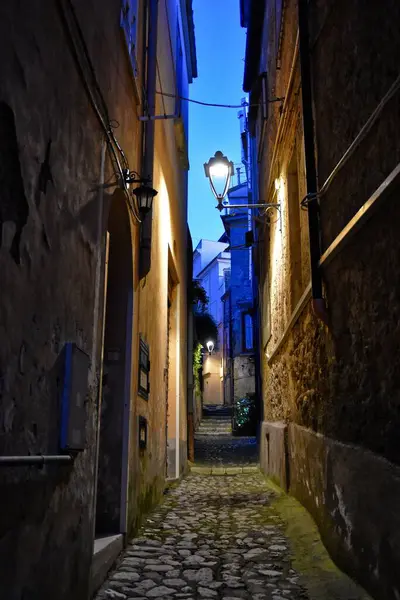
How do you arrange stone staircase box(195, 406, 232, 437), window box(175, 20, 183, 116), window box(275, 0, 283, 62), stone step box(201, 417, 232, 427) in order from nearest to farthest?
window box(275, 0, 283, 62)
window box(175, 20, 183, 116)
stone staircase box(195, 406, 232, 437)
stone step box(201, 417, 232, 427)

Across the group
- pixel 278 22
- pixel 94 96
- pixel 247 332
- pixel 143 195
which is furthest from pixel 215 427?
pixel 94 96

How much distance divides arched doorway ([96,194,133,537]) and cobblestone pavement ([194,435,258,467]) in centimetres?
683

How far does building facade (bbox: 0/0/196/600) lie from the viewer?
6.39ft

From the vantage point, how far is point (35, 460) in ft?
6.66

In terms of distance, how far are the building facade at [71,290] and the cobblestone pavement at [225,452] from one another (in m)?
6.03

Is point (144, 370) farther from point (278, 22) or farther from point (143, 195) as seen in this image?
point (278, 22)

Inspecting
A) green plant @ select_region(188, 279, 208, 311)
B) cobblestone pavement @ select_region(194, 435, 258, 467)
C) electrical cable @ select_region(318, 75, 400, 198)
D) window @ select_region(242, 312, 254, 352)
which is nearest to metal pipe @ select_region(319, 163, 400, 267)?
electrical cable @ select_region(318, 75, 400, 198)

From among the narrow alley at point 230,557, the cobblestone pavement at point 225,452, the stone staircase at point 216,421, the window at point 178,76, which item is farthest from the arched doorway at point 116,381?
the stone staircase at point 216,421

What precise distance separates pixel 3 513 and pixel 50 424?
574 millimetres

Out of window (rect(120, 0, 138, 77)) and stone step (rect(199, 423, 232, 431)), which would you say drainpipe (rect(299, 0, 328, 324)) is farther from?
stone step (rect(199, 423, 232, 431))

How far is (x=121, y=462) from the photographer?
4262 millimetres

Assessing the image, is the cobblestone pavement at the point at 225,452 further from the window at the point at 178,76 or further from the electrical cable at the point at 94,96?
the electrical cable at the point at 94,96

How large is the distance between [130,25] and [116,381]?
10.4ft

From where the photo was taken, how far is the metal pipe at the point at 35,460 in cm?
181
